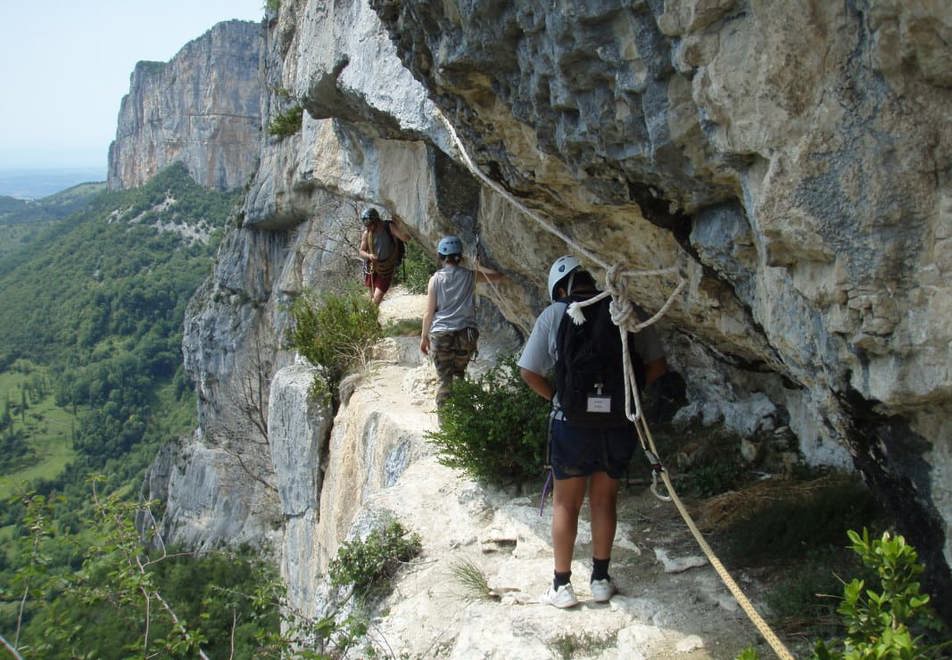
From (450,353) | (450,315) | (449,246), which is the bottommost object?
(450,353)

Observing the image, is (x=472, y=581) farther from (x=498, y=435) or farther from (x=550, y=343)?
(x=550, y=343)

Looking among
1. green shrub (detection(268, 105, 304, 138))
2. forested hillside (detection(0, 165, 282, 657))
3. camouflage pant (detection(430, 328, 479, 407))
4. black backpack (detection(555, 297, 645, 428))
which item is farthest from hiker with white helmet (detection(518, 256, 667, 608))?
forested hillside (detection(0, 165, 282, 657))

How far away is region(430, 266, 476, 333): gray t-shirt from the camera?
661 cm

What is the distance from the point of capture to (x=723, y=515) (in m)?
4.47

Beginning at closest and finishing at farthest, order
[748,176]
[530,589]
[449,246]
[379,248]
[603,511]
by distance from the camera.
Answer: [748,176]
[603,511]
[530,589]
[449,246]
[379,248]

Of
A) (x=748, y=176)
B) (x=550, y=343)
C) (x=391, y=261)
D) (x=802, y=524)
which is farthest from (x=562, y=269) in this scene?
(x=391, y=261)

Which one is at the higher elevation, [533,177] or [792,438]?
[533,177]

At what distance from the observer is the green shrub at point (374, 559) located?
16.4 feet

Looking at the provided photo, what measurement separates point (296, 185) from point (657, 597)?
18079 millimetres

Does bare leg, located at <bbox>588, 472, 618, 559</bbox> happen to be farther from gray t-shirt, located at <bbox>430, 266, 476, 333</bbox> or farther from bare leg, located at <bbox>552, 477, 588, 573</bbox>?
gray t-shirt, located at <bbox>430, 266, 476, 333</bbox>

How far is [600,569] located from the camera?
393 centimetres

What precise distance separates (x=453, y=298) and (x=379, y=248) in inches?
131

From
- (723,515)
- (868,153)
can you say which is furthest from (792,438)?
(868,153)

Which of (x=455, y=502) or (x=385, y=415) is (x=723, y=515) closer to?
(x=455, y=502)
